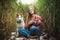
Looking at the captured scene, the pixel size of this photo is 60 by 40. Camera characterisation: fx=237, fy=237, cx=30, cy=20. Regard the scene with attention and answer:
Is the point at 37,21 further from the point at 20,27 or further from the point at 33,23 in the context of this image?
the point at 20,27

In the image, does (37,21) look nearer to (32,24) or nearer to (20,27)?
(32,24)

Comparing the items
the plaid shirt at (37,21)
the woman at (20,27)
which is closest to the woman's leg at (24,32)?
the woman at (20,27)

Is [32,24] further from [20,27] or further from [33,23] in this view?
[20,27]

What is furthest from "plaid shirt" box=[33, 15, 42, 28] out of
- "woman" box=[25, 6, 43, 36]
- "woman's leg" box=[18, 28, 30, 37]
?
"woman's leg" box=[18, 28, 30, 37]

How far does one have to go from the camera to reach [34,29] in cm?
220

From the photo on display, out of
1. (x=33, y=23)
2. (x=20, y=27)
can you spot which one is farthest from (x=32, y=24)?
(x=20, y=27)

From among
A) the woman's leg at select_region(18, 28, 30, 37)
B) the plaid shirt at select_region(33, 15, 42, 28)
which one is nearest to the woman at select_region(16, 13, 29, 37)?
the woman's leg at select_region(18, 28, 30, 37)

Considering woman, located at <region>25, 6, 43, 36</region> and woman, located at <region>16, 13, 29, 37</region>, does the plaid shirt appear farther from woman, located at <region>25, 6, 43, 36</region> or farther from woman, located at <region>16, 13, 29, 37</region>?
woman, located at <region>16, 13, 29, 37</region>

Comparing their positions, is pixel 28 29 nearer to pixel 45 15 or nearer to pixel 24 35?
pixel 24 35

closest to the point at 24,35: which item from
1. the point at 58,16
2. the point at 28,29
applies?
the point at 28,29

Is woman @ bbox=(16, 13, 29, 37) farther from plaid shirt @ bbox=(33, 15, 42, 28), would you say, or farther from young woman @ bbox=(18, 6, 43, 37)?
plaid shirt @ bbox=(33, 15, 42, 28)

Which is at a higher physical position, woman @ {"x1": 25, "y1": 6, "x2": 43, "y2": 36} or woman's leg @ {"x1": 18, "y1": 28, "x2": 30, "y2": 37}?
woman @ {"x1": 25, "y1": 6, "x2": 43, "y2": 36}

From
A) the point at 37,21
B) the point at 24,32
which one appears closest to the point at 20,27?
the point at 24,32

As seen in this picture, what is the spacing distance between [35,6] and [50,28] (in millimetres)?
250
